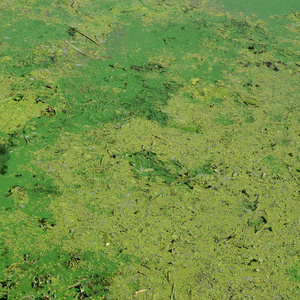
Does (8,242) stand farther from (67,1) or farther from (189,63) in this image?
(67,1)

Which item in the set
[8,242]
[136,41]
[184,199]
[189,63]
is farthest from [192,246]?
[136,41]

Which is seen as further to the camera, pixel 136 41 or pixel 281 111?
pixel 136 41

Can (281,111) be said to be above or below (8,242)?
above

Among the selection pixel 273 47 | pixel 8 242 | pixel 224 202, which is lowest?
pixel 8 242

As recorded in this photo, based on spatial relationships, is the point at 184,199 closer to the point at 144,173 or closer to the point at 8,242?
the point at 144,173

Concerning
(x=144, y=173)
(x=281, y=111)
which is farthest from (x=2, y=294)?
(x=281, y=111)

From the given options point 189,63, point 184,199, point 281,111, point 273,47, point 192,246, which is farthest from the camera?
point 273,47

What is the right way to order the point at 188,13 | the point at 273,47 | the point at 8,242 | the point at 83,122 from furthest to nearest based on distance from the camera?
the point at 188,13 < the point at 273,47 < the point at 83,122 < the point at 8,242
